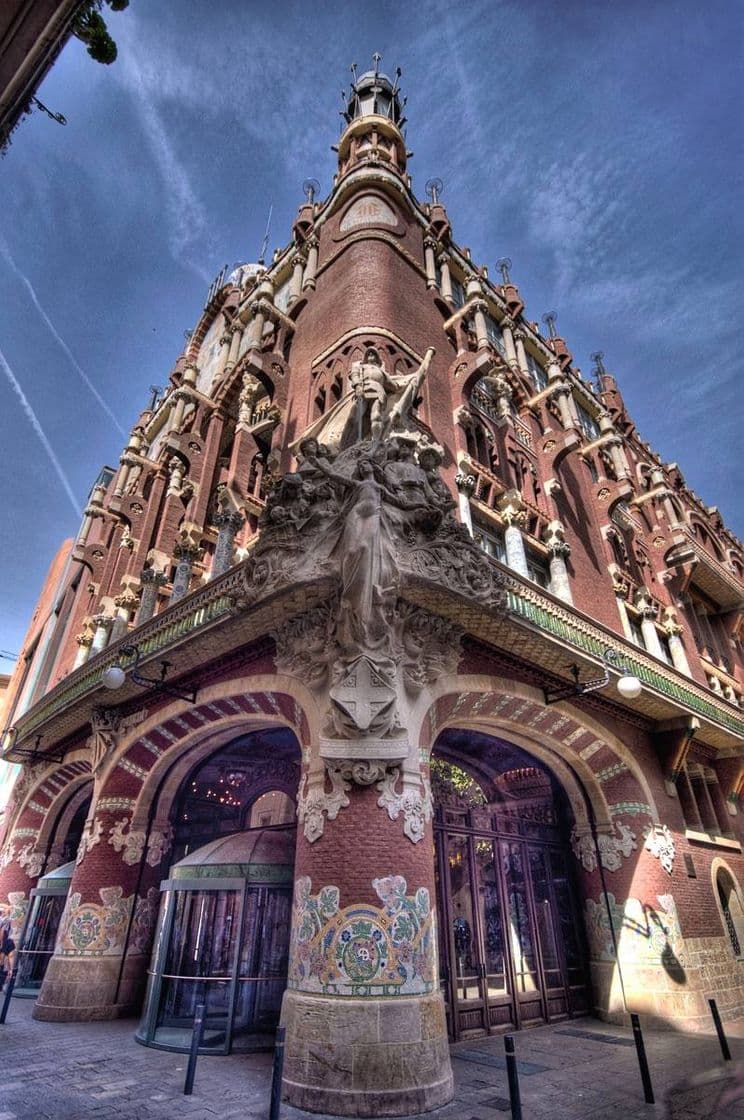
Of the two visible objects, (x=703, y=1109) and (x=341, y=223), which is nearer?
(x=703, y=1109)

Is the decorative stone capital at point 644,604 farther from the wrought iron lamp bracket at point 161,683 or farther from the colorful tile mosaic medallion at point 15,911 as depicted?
the colorful tile mosaic medallion at point 15,911

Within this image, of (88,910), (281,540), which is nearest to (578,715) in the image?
(281,540)

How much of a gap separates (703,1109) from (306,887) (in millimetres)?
4981

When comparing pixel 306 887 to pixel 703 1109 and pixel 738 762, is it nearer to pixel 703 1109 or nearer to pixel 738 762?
pixel 703 1109

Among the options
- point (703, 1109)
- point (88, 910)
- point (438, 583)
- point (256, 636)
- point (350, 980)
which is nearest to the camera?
point (703, 1109)

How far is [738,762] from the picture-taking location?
1628 centimetres

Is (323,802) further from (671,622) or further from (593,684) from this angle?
(671,622)

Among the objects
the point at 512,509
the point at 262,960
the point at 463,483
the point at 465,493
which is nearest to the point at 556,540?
the point at 512,509

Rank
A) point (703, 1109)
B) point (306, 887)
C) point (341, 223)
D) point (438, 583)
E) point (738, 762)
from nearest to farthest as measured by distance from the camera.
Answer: point (703, 1109), point (306, 887), point (438, 583), point (738, 762), point (341, 223)

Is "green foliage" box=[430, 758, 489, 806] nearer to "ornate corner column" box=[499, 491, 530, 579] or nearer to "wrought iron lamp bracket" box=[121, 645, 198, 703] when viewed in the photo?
"wrought iron lamp bracket" box=[121, 645, 198, 703]

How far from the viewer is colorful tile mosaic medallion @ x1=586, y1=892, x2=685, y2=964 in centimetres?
1130

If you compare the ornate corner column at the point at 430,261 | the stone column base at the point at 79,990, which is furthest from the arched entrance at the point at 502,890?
the ornate corner column at the point at 430,261

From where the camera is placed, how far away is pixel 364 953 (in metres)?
6.95

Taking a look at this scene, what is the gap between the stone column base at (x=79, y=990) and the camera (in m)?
11.0
